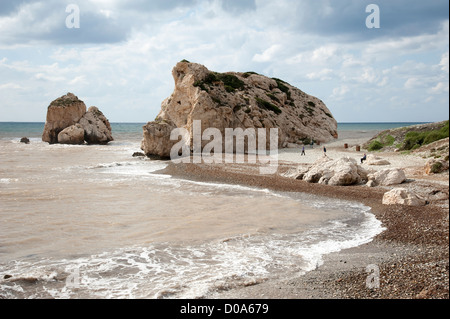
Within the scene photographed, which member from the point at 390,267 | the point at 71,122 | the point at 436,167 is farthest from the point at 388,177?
the point at 71,122

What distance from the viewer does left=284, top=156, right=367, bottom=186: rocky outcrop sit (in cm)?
1858

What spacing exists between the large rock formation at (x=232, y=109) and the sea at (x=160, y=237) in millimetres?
15509

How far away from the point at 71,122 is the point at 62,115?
155 cm

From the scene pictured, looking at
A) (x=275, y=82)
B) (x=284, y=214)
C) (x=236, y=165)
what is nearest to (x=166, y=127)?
(x=236, y=165)

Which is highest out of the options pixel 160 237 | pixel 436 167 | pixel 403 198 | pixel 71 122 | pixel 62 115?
pixel 62 115

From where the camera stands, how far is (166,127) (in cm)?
3138

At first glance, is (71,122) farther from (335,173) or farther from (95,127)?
(335,173)

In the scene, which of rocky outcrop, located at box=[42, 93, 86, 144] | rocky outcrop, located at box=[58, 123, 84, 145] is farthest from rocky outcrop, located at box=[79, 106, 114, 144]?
rocky outcrop, located at box=[58, 123, 84, 145]

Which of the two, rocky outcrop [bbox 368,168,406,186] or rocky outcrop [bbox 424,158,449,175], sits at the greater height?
rocky outcrop [bbox 424,158,449,175]

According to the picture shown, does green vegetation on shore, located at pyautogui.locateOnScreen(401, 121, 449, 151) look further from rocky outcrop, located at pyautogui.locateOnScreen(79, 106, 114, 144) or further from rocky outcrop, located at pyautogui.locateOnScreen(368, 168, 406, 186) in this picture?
rocky outcrop, located at pyautogui.locateOnScreen(79, 106, 114, 144)

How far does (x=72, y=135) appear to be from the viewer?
5216 cm

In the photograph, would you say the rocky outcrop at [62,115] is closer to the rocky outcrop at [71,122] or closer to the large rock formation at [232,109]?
the rocky outcrop at [71,122]
